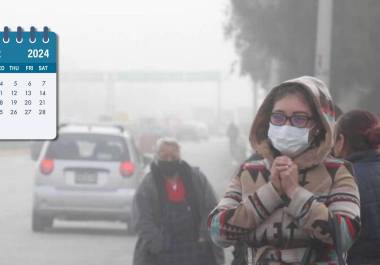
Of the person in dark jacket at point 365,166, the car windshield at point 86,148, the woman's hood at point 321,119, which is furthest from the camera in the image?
the car windshield at point 86,148

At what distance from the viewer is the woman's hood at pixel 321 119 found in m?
4.30

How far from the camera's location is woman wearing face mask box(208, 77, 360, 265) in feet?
13.8

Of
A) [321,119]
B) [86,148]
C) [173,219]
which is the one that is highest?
[321,119]

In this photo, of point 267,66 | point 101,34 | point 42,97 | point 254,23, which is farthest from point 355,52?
point 101,34

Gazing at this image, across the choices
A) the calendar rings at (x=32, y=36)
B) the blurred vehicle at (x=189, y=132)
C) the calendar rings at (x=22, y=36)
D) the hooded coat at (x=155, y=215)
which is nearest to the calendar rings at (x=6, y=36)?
the calendar rings at (x=22, y=36)

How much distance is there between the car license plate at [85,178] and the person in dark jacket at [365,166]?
12.2 metres

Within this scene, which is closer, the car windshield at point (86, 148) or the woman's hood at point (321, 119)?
the woman's hood at point (321, 119)

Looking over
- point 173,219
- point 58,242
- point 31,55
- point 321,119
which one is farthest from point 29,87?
point 58,242

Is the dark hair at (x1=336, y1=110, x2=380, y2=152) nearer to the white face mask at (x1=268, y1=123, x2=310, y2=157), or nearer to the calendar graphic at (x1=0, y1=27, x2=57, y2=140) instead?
the white face mask at (x1=268, y1=123, x2=310, y2=157)

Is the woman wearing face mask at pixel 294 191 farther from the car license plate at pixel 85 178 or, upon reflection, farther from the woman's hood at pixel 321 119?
the car license plate at pixel 85 178

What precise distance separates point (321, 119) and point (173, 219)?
15.2ft

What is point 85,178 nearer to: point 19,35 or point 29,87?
point 19,35

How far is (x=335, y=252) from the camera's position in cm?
434

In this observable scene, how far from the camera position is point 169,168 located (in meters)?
9.06
